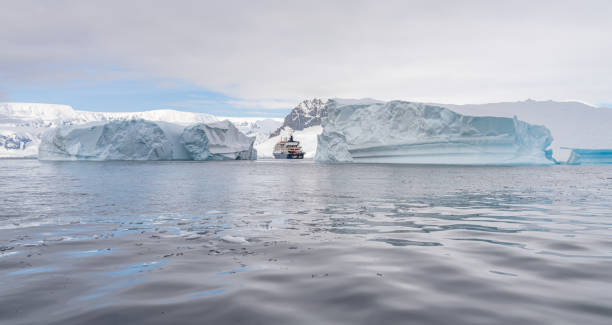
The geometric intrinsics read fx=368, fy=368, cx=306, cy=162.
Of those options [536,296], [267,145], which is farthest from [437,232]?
[267,145]

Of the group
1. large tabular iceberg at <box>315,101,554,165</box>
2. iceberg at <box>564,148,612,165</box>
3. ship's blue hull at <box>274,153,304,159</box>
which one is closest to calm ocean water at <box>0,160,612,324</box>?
large tabular iceberg at <box>315,101,554,165</box>

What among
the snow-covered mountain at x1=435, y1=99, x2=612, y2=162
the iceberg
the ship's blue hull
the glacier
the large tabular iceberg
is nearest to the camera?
the large tabular iceberg

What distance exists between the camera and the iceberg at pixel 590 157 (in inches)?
1601

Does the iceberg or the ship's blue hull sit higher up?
the iceberg

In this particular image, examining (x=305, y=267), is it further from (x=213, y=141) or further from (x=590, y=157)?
(x=213, y=141)

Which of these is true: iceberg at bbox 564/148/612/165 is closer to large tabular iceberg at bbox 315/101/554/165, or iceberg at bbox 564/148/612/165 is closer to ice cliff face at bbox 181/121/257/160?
large tabular iceberg at bbox 315/101/554/165

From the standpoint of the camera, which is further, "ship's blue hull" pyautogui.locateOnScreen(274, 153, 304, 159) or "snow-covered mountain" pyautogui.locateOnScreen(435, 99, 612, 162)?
"ship's blue hull" pyautogui.locateOnScreen(274, 153, 304, 159)

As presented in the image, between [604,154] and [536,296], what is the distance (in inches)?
1942

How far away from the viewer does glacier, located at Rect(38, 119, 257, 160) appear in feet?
160

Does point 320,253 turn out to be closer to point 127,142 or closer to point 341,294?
point 341,294

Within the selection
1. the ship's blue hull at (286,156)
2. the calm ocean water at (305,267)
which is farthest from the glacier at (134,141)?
the calm ocean water at (305,267)

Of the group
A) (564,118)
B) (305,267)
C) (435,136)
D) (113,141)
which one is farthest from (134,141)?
(564,118)

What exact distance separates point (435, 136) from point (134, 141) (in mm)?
38269

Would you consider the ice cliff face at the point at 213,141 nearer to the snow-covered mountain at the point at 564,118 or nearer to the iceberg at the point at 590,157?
the snow-covered mountain at the point at 564,118
